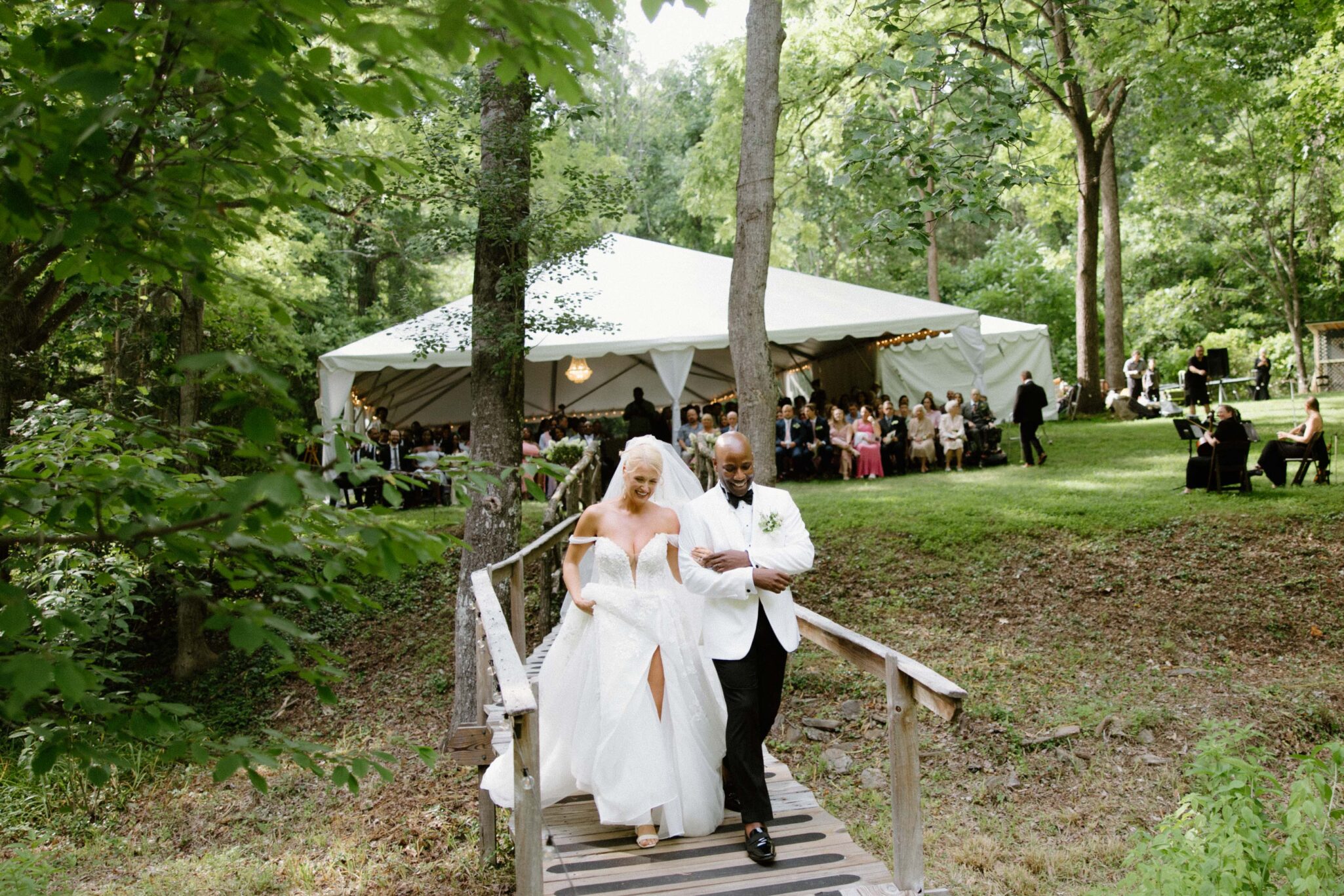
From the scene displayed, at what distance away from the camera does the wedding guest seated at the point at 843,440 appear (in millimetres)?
16312

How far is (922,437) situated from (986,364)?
7.75 m

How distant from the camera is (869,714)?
8.84 metres

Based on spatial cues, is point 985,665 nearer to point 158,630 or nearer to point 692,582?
point 692,582

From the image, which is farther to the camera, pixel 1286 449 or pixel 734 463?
pixel 1286 449

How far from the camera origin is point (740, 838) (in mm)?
4723

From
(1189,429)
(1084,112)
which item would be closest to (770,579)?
(1189,429)

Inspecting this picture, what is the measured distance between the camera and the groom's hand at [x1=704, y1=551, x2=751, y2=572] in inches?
177

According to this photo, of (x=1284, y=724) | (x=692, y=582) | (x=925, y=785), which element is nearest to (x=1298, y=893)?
(x=692, y=582)

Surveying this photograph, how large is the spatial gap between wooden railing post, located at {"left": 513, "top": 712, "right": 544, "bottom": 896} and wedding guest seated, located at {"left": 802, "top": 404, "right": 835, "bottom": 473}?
12.9 meters

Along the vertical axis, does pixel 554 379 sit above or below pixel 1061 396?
above

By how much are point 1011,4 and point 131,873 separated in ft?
58.6

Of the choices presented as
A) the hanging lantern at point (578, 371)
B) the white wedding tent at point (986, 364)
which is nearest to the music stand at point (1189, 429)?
the white wedding tent at point (986, 364)

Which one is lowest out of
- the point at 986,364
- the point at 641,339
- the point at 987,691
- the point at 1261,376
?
the point at 987,691

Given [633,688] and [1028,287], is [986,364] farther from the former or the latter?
[633,688]
